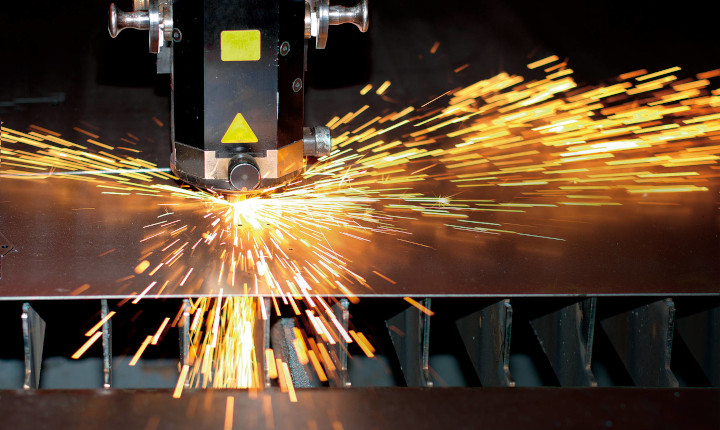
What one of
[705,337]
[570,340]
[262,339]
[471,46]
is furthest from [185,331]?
[471,46]

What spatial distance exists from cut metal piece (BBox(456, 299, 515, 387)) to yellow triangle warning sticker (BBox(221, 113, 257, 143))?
56cm

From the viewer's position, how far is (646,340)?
136 cm

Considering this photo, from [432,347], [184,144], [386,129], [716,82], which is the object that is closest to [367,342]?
[432,347]

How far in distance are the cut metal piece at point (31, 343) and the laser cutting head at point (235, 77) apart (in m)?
0.37

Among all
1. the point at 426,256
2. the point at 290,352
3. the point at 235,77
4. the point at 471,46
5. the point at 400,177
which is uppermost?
the point at 471,46

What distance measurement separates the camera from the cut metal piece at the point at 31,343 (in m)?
1.20

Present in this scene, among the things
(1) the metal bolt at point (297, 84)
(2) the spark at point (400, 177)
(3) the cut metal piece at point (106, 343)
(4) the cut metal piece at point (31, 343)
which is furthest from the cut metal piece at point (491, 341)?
(4) the cut metal piece at point (31, 343)

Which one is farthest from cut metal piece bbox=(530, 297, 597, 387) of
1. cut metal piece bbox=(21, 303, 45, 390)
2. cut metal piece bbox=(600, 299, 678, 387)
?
cut metal piece bbox=(21, 303, 45, 390)

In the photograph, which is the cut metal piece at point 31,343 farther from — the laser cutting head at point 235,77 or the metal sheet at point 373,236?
the laser cutting head at point 235,77

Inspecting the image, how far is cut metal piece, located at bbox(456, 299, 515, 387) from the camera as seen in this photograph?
4.19 feet

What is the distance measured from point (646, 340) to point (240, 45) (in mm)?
971

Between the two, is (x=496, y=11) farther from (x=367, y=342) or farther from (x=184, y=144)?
(x=184, y=144)

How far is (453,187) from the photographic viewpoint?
192 cm

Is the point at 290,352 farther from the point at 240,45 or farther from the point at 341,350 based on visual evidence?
the point at 240,45
